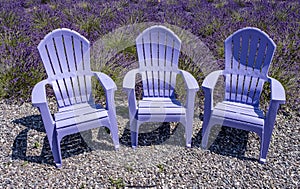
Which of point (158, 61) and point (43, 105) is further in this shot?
point (158, 61)

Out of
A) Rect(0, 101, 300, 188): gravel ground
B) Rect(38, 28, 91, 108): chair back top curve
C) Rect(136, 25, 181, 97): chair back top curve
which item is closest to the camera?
Rect(0, 101, 300, 188): gravel ground

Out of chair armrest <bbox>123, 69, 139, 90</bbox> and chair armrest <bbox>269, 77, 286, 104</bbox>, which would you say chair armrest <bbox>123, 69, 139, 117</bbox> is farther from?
chair armrest <bbox>269, 77, 286, 104</bbox>

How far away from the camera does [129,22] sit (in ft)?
16.6

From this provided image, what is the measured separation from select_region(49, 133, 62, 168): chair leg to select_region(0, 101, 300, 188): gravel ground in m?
0.06

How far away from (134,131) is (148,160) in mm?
306

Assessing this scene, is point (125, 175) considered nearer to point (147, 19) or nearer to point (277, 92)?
point (277, 92)

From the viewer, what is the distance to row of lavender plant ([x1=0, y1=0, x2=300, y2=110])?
3.49 m

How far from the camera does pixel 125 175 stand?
249cm

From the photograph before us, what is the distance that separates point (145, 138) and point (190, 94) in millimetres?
705

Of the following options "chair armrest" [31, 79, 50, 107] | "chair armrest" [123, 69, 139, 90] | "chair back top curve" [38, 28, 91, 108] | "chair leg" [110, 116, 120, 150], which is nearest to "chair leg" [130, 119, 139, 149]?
"chair leg" [110, 116, 120, 150]

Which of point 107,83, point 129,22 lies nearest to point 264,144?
point 107,83

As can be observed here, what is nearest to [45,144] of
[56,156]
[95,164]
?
[56,156]

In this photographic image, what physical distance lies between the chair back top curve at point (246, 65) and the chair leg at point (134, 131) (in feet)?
3.36

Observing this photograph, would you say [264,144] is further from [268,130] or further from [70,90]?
[70,90]
